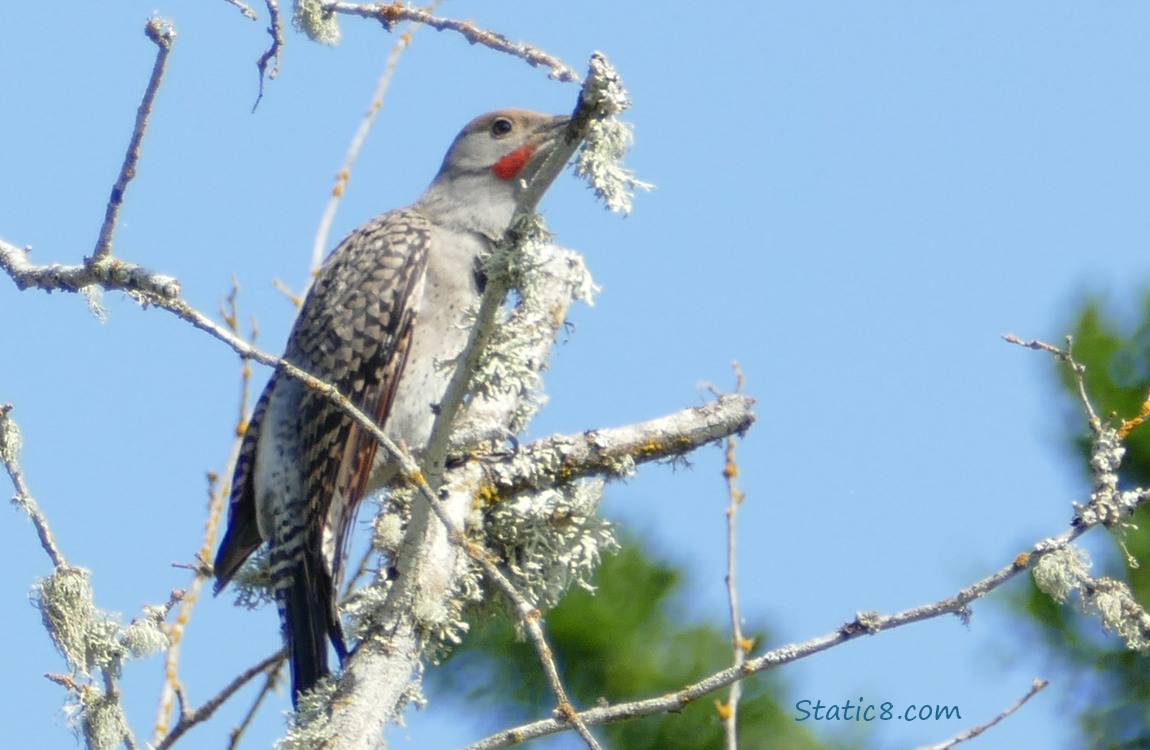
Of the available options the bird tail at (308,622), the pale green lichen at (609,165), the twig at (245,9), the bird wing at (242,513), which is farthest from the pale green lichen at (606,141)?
the bird wing at (242,513)

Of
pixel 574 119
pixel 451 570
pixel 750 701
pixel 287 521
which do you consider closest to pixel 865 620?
pixel 574 119

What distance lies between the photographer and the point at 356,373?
5.43 meters

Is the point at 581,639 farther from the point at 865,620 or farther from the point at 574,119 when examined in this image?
the point at 574,119

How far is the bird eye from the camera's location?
21.0ft

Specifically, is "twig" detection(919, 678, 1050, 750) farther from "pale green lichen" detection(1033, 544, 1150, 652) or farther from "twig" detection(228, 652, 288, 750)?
"twig" detection(228, 652, 288, 750)

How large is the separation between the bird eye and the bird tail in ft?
7.87

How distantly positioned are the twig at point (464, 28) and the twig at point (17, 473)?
1199 mm

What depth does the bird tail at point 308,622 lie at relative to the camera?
432cm

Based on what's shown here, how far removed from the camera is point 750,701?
228 inches

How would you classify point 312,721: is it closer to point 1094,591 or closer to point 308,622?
point 308,622

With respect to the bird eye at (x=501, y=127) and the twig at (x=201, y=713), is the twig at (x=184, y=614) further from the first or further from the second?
Result: the bird eye at (x=501, y=127)

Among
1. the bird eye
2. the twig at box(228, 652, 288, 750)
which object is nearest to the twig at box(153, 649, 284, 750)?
the twig at box(228, 652, 288, 750)

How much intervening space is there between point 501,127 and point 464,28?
3127 mm

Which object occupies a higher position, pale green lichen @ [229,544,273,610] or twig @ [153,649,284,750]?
pale green lichen @ [229,544,273,610]
